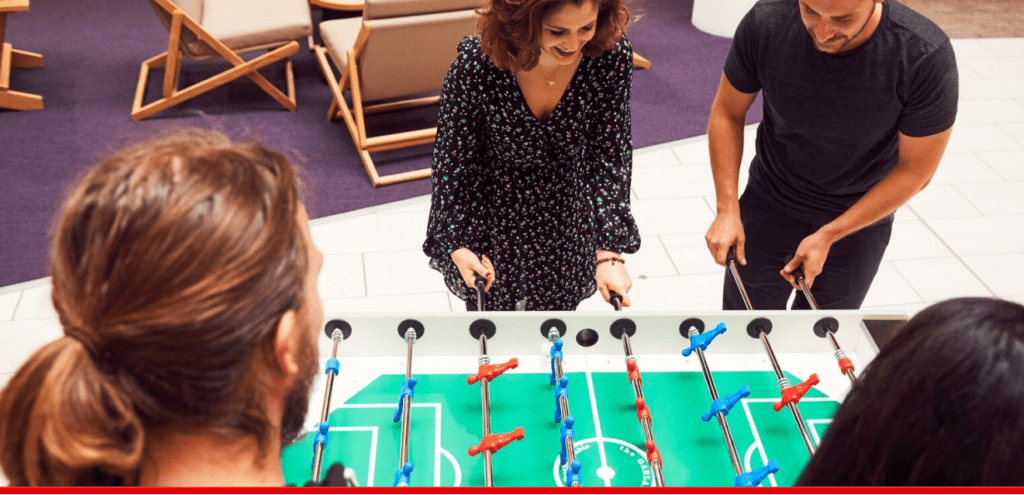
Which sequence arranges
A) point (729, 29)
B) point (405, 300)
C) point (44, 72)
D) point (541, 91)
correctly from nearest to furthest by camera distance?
point (541, 91) < point (405, 300) < point (44, 72) < point (729, 29)

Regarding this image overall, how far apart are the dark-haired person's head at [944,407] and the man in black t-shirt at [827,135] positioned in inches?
40.4

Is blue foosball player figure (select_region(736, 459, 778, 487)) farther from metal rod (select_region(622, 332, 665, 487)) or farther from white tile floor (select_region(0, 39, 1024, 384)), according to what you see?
white tile floor (select_region(0, 39, 1024, 384))

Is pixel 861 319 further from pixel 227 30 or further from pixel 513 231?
pixel 227 30

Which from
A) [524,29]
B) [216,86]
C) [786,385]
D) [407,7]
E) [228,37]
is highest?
[524,29]

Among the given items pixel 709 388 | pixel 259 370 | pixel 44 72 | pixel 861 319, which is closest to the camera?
pixel 259 370

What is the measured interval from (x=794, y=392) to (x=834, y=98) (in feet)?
2.45

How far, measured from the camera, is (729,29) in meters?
5.83

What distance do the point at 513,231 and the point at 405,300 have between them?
1292 mm

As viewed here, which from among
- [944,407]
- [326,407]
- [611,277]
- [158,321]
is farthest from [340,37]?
Result: [944,407]

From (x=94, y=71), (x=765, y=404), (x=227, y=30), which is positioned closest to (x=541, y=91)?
(x=765, y=404)

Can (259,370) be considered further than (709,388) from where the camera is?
No

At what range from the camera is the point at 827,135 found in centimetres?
197

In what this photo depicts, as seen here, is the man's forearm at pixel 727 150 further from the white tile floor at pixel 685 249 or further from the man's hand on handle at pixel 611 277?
the white tile floor at pixel 685 249

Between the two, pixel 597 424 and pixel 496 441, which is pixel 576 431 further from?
pixel 496 441
